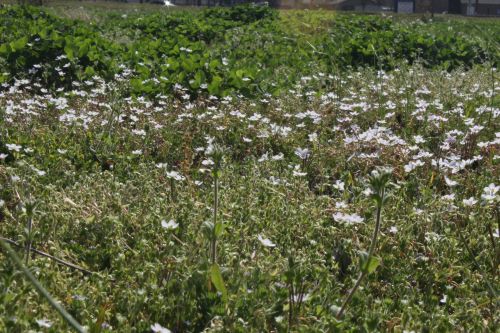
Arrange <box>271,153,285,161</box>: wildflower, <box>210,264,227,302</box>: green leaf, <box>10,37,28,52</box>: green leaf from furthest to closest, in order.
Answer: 1. <box>10,37,28,52</box>: green leaf
2. <box>271,153,285,161</box>: wildflower
3. <box>210,264,227,302</box>: green leaf

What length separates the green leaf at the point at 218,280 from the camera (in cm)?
219

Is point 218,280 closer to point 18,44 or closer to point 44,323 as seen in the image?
point 44,323

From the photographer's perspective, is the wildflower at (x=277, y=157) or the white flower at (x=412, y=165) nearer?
the white flower at (x=412, y=165)

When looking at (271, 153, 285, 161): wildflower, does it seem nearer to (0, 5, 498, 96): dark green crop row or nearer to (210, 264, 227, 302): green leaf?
(0, 5, 498, 96): dark green crop row

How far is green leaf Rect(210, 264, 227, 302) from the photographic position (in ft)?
7.20

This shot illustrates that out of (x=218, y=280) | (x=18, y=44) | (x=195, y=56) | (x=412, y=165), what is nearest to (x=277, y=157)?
(x=412, y=165)

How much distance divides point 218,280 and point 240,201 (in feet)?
4.03

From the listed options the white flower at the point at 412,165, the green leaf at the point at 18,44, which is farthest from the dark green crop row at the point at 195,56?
the white flower at the point at 412,165

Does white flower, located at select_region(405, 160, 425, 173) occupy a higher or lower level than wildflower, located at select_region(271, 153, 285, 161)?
higher

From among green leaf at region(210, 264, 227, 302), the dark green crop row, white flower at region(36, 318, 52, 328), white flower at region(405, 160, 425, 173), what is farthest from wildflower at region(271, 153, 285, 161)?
white flower at region(36, 318, 52, 328)

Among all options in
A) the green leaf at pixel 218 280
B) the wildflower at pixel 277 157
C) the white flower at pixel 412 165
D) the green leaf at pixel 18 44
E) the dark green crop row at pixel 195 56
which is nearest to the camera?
the green leaf at pixel 218 280

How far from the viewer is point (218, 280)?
2.22 m

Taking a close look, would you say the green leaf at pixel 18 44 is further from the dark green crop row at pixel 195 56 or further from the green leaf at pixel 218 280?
the green leaf at pixel 218 280

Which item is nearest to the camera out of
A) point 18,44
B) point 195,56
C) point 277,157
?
point 277,157
